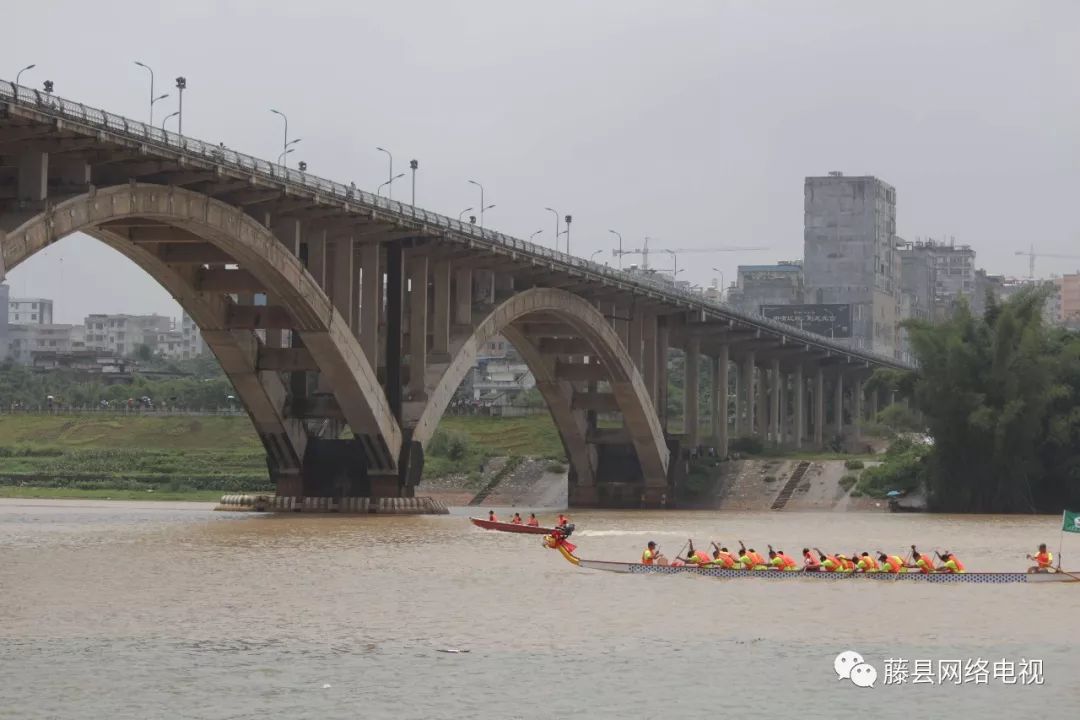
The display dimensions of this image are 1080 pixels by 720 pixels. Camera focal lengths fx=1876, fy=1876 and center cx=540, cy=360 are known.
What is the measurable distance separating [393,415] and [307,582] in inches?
1199

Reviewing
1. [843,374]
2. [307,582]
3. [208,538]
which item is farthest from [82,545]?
[843,374]

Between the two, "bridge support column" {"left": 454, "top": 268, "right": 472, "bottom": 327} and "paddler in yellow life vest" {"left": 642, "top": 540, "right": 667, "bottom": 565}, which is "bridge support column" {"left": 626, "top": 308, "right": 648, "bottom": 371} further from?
"paddler in yellow life vest" {"left": 642, "top": 540, "right": 667, "bottom": 565}

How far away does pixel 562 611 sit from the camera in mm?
47531

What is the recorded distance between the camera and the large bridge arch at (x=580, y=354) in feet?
315

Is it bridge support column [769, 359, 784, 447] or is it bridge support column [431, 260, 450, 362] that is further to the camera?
bridge support column [769, 359, 784, 447]

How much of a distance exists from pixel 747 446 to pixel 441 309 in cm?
5130

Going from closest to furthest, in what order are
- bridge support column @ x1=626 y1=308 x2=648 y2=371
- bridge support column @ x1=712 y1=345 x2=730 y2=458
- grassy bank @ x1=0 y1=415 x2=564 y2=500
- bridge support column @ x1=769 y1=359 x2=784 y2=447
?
bridge support column @ x1=626 y1=308 x2=648 y2=371, grassy bank @ x1=0 y1=415 x2=564 y2=500, bridge support column @ x1=712 y1=345 x2=730 y2=458, bridge support column @ x1=769 y1=359 x2=784 y2=447

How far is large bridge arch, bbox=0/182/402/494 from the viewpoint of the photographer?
208 feet

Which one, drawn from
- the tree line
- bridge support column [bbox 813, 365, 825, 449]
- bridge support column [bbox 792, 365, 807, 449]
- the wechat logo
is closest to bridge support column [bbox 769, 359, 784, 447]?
bridge support column [bbox 792, 365, 807, 449]

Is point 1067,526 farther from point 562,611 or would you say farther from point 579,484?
point 579,484

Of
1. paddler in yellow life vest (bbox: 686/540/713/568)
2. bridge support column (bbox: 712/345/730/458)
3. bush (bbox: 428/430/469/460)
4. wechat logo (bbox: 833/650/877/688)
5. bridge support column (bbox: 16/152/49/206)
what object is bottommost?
wechat logo (bbox: 833/650/877/688)

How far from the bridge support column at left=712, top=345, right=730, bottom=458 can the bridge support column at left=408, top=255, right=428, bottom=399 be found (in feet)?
147

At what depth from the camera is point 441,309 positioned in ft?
285

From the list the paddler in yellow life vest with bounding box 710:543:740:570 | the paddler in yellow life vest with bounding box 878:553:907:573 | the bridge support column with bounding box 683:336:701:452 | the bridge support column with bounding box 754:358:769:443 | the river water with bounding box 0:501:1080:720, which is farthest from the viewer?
the bridge support column with bounding box 754:358:769:443
